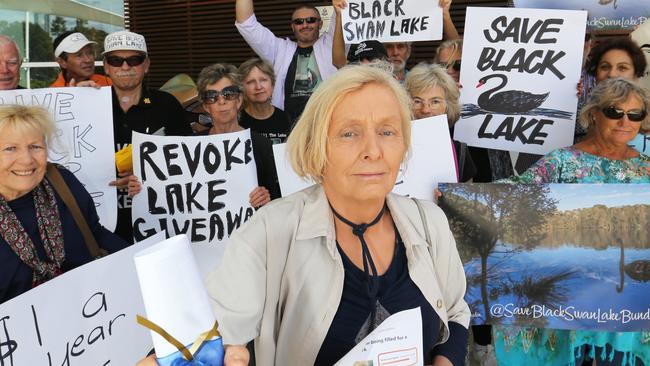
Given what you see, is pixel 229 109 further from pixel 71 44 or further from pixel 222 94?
pixel 71 44

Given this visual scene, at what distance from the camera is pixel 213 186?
3.40m

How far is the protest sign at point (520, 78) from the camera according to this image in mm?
3545

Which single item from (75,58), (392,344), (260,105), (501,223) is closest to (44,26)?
(75,58)

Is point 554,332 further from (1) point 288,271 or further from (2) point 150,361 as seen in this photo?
(2) point 150,361

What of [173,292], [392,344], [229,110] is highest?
[229,110]

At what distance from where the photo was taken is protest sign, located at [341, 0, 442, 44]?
418 cm

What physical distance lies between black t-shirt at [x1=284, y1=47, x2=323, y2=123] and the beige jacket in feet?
9.98

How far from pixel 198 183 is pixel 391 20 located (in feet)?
6.19

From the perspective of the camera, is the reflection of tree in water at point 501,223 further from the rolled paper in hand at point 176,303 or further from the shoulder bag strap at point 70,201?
the rolled paper in hand at point 176,303

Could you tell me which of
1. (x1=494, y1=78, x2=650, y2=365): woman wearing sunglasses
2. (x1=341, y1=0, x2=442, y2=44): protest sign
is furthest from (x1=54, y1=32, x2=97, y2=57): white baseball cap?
(x1=494, y1=78, x2=650, y2=365): woman wearing sunglasses

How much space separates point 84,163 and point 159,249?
9.27 ft

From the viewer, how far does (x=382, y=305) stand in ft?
5.18

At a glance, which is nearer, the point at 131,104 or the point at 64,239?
the point at 64,239

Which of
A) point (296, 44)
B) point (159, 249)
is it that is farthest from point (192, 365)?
point (296, 44)
